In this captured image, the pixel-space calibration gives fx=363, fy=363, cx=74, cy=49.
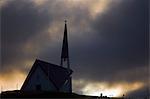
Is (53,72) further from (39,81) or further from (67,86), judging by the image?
(67,86)

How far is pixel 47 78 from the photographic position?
5369 centimetres

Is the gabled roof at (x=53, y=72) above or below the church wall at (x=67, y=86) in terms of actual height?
above

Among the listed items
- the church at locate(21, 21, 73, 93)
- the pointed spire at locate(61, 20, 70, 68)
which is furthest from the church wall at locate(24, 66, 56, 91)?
the pointed spire at locate(61, 20, 70, 68)

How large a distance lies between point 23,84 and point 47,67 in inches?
185

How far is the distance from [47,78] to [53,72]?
4.14 feet

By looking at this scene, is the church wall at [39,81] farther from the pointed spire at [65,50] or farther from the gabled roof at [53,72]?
the pointed spire at [65,50]

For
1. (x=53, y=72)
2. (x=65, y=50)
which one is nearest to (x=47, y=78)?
(x=53, y=72)

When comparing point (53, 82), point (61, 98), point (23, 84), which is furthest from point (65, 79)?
point (61, 98)

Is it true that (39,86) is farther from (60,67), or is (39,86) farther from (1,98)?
(1,98)

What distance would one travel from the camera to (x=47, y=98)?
140ft

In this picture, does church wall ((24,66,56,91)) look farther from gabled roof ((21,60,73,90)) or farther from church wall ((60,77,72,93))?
church wall ((60,77,72,93))

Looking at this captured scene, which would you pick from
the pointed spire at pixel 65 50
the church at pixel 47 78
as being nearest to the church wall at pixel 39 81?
the church at pixel 47 78

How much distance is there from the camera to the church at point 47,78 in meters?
53.2

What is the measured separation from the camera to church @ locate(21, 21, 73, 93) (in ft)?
175
